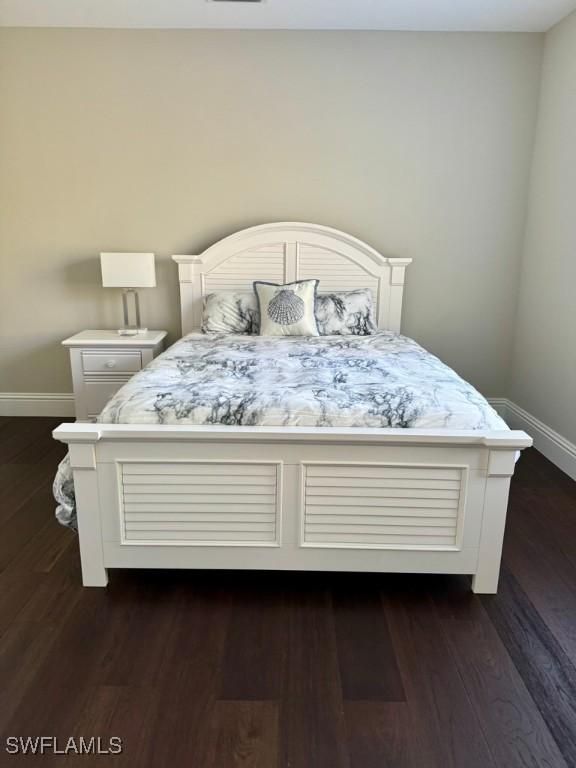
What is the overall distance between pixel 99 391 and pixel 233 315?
100 centimetres

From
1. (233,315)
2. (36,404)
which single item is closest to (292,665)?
(233,315)

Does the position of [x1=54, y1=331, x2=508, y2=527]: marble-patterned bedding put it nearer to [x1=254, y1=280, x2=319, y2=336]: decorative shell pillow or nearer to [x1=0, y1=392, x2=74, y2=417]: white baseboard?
[x1=254, y1=280, x2=319, y2=336]: decorative shell pillow

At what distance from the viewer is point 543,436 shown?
3.40 meters

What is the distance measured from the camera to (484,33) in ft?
11.3

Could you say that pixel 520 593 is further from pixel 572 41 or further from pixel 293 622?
pixel 572 41

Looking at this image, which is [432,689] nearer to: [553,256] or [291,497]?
[291,497]

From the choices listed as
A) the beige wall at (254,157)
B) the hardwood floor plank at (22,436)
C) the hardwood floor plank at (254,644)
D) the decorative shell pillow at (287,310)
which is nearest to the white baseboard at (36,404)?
the hardwood floor plank at (22,436)

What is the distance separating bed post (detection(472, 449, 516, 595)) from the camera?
A: 1878 mm

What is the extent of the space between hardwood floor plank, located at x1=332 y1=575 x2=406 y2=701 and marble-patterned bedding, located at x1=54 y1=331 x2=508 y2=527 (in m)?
0.64

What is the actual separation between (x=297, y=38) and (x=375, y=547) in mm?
3138

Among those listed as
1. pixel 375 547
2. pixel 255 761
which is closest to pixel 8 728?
pixel 255 761

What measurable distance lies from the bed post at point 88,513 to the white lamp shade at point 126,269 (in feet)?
5.95

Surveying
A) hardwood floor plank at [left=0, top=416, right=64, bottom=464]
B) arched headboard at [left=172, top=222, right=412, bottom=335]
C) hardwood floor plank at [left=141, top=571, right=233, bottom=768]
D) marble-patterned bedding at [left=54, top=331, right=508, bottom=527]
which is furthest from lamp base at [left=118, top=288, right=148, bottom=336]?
hardwood floor plank at [left=141, top=571, right=233, bottom=768]

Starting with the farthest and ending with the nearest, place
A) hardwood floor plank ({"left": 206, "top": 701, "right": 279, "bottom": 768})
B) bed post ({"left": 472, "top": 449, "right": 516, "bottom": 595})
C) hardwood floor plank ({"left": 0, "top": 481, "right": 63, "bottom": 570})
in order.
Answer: hardwood floor plank ({"left": 0, "top": 481, "right": 63, "bottom": 570}) < bed post ({"left": 472, "top": 449, "right": 516, "bottom": 595}) < hardwood floor plank ({"left": 206, "top": 701, "right": 279, "bottom": 768})
